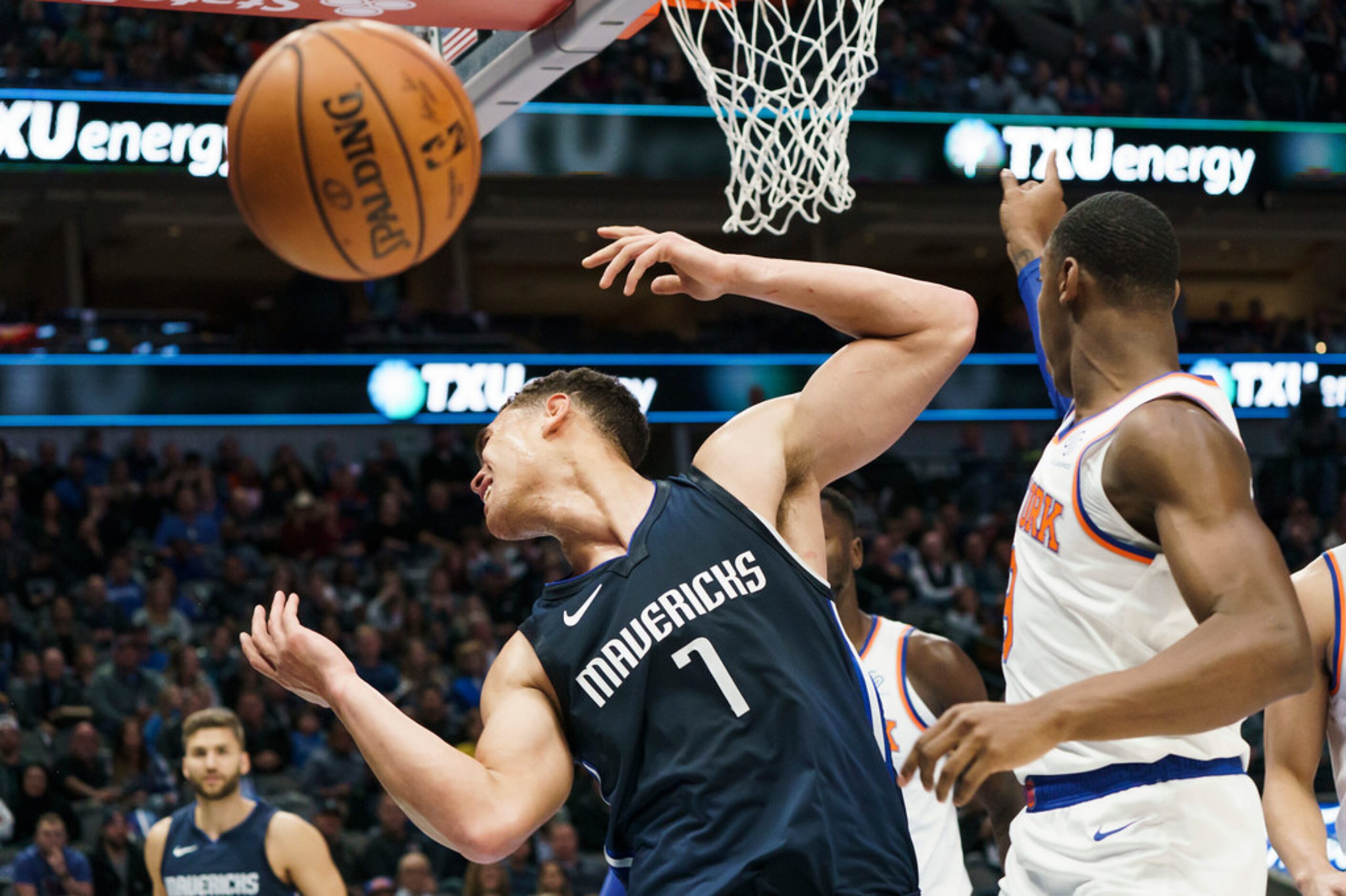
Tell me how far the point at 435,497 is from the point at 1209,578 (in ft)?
35.8

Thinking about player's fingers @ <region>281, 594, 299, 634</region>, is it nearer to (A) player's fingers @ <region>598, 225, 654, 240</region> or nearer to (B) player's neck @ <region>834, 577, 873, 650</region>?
(A) player's fingers @ <region>598, 225, 654, 240</region>

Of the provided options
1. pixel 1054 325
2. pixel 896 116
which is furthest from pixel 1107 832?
pixel 896 116

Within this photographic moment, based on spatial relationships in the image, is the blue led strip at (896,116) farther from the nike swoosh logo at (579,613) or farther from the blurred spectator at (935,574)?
the nike swoosh logo at (579,613)

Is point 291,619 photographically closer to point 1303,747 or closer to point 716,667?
point 716,667

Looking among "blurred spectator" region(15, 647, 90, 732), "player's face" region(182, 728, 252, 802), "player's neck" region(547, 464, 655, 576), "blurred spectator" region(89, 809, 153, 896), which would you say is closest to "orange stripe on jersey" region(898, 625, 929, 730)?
"player's neck" region(547, 464, 655, 576)

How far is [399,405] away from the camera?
1211cm

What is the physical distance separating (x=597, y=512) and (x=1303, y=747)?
1614 millimetres

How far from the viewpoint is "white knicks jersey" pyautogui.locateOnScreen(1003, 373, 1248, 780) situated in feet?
7.87

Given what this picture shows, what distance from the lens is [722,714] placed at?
2324mm

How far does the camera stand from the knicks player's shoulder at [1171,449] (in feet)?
7.23

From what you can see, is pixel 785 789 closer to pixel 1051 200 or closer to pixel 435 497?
pixel 1051 200

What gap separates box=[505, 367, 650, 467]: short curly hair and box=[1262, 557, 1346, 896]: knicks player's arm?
138cm

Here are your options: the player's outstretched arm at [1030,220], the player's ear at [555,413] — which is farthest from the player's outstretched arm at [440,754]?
the player's outstretched arm at [1030,220]

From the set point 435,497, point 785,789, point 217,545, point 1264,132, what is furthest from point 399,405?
point 785,789
